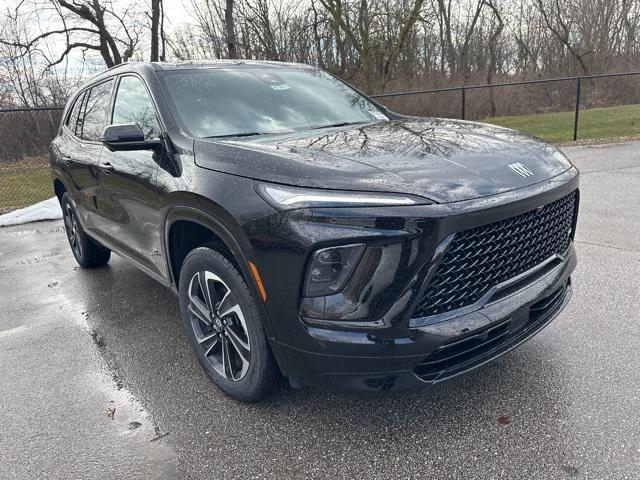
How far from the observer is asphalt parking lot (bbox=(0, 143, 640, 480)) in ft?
7.11

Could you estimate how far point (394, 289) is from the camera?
1933 mm

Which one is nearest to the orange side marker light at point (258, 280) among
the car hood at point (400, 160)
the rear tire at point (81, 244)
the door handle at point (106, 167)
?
the car hood at point (400, 160)

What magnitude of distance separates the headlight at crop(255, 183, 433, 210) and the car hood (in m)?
0.03

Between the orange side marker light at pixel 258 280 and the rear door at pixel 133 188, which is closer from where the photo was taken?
the orange side marker light at pixel 258 280

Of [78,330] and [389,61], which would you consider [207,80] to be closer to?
[78,330]

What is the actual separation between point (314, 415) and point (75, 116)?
3.81 meters

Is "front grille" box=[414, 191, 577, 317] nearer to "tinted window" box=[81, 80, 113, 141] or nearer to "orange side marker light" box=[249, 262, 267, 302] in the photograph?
"orange side marker light" box=[249, 262, 267, 302]

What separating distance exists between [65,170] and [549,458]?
451cm

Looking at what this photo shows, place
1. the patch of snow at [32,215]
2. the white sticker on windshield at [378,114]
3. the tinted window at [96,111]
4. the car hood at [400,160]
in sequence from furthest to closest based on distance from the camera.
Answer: the patch of snow at [32,215] → the tinted window at [96,111] → the white sticker on windshield at [378,114] → the car hood at [400,160]

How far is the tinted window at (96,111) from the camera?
3969 millimetres

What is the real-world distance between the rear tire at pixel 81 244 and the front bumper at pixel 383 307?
3347 mm

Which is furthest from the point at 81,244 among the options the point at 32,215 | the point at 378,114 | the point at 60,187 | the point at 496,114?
the point at 496,114

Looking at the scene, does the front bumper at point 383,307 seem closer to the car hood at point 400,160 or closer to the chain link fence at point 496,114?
the car hood at point 400,160

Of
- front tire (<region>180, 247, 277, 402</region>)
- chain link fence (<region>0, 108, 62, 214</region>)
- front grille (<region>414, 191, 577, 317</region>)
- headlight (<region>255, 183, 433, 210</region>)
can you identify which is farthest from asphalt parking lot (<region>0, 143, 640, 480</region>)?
chain link fence (<region>0, 108, 62, 214</region>)
